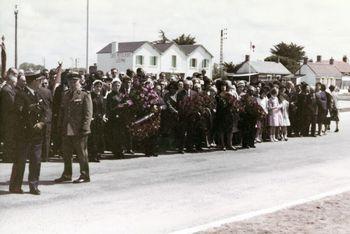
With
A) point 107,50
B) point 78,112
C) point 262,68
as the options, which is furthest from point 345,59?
point 78,112

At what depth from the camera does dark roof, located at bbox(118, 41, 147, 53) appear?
7838 centimetres

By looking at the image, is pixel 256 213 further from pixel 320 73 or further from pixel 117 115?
pixel 320 73

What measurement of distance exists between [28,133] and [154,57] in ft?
237

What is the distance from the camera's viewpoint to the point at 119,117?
13773 mm

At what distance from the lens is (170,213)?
7.95 m

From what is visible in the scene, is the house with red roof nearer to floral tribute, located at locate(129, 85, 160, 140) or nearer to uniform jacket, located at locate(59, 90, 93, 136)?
floral tribute, located at locate(129, 85, 160, 140)

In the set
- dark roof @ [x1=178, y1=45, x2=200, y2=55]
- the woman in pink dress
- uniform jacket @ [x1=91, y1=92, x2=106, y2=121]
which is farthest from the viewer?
dark roof @ [x1=178, y1=45, x2=200, y2=55]

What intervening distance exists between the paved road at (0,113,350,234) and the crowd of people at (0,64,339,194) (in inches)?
26.2

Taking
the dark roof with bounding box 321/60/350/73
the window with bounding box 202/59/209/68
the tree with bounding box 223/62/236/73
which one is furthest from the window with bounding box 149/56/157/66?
the dark roof with bounding box 321/60/350/73

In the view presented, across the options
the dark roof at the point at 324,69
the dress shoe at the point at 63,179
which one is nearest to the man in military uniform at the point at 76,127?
the dress shoe at the point at 63,179

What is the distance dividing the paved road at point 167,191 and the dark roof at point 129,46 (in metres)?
64.2

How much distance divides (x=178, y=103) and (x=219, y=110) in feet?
4.84

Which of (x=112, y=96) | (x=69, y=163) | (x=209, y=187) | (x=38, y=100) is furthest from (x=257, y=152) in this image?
(x=38, y=100)

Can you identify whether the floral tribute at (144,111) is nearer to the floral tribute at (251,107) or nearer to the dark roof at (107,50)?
the floral tribute at (251,107)
